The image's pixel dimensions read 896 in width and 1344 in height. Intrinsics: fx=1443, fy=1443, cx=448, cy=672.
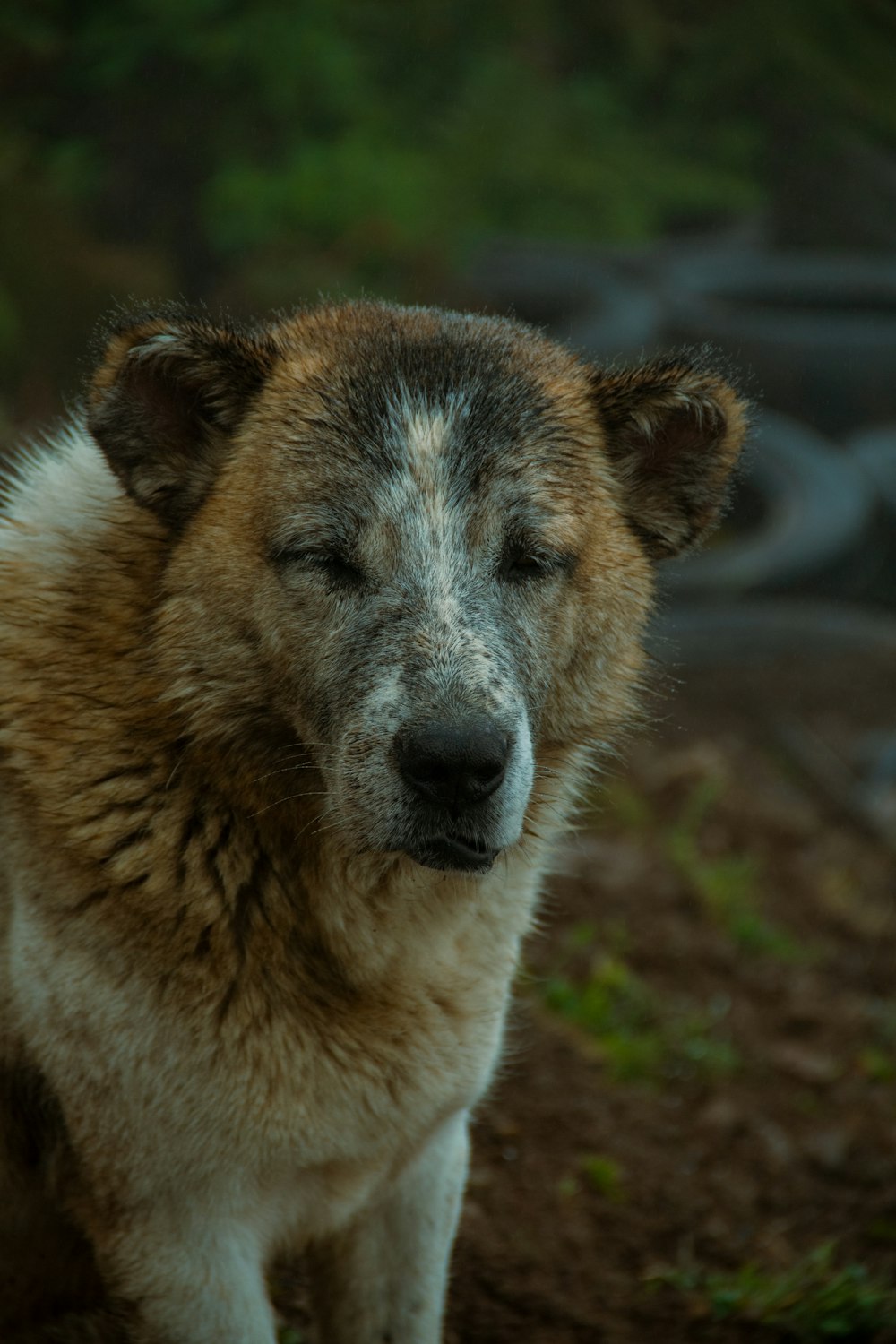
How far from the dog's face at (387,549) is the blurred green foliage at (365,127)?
24.4ft

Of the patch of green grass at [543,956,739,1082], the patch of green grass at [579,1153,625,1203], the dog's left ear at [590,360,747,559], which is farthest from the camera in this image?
the patch of green grass at [543,956,739,1082]

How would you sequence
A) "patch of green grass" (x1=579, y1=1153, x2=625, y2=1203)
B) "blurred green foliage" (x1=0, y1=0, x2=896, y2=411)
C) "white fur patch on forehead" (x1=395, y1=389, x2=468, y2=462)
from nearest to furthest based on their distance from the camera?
"white fur patch on forehead" (x1=395, y1=389, x2=468, y2=462) → "patch of green grass" (x1=579, y1=1153, x2=625, y2=1203) → "blurred green foliage" (x1=0, y1=0, x2=896, y2=411)

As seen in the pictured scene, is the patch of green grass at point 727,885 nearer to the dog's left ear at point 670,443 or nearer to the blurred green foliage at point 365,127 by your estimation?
the dog's left ear at point 670,443

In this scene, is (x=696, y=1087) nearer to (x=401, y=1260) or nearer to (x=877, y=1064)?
(x=877, y=1064)

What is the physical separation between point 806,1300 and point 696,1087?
1.29 m

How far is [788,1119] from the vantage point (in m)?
5.40

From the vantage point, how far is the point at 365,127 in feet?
37.9

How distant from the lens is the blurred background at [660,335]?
4.95 metres

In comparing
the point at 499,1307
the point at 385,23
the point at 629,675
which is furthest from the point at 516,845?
the point at 385,23

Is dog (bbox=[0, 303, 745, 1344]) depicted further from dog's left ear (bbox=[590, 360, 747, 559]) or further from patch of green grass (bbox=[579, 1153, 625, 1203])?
patch of green grass (bbox=[579, 1153, 625, 1203])

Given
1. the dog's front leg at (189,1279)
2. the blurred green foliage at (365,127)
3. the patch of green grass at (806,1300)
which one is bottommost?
the patch of green grass at (806,1300)

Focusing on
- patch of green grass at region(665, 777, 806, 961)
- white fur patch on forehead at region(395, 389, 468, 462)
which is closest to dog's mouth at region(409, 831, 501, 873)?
white fur patch on forehead at region(395, 389, 468, 462)

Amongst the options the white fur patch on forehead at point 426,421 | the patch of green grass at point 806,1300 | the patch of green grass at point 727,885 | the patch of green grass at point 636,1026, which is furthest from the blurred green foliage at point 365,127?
the patch of green grass at point 806,1300

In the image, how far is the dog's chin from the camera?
282 cm
